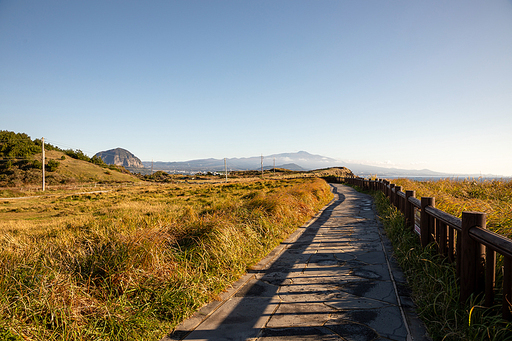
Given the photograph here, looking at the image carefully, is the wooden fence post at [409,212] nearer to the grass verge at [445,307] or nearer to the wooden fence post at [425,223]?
the wooden fence post at [425,223]

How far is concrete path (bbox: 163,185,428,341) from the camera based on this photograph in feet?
9.90

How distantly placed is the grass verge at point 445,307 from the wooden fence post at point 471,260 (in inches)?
4.7

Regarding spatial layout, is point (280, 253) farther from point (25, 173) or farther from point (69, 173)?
point (69, 173)

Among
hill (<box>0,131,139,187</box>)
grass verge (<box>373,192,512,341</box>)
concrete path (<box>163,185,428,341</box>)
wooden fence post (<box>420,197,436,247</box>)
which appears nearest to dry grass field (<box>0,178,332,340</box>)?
concrete path (<box>163,185,428,341</box>)

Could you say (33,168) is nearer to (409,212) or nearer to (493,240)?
(409,212)

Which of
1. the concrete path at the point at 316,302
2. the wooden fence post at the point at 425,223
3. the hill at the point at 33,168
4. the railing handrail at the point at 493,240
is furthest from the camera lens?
the hill at the point at 33,168

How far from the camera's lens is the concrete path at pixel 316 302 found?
3018 mm

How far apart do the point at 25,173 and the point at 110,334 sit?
54.8 meters

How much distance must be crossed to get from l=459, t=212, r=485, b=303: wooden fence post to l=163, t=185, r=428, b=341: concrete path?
68 cm

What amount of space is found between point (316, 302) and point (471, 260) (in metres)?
1.89

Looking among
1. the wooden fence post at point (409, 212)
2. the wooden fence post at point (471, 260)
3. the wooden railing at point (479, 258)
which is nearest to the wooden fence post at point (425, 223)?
the wooden railing at point (479, 258)

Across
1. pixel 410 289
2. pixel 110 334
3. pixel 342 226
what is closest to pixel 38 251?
pixel 110 334

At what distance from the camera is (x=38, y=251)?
163 inches

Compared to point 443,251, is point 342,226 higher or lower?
lower
